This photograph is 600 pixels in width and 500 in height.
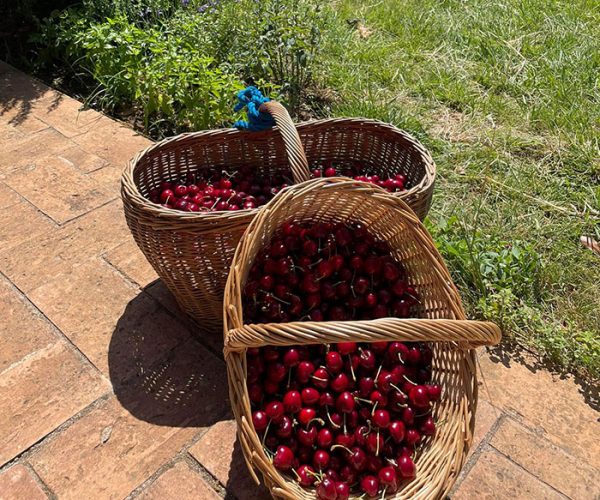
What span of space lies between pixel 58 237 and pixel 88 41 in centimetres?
181

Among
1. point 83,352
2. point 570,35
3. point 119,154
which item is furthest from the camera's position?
point 570,35

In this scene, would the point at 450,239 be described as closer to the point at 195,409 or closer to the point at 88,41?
the point at 195,409

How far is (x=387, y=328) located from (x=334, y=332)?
140 mm

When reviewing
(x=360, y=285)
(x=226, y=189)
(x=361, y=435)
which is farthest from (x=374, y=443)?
(x=226, y=189)

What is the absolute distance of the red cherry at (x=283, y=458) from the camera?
1.50 metres

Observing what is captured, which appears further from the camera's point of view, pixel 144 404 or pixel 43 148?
pixel 43 148

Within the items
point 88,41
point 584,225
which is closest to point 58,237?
point 88,41

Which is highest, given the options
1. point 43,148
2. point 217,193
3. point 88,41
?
point 217,193

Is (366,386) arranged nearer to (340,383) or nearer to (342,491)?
(340,383)

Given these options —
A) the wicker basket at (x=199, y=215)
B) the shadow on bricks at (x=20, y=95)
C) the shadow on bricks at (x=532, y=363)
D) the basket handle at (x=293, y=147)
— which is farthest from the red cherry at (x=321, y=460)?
the shadow on bricks at (x=20, y=95)

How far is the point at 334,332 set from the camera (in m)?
1.40

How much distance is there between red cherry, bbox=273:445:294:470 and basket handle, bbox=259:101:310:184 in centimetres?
86

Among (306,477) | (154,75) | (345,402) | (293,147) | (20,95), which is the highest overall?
(293,147)

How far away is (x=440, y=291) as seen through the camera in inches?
70.1
